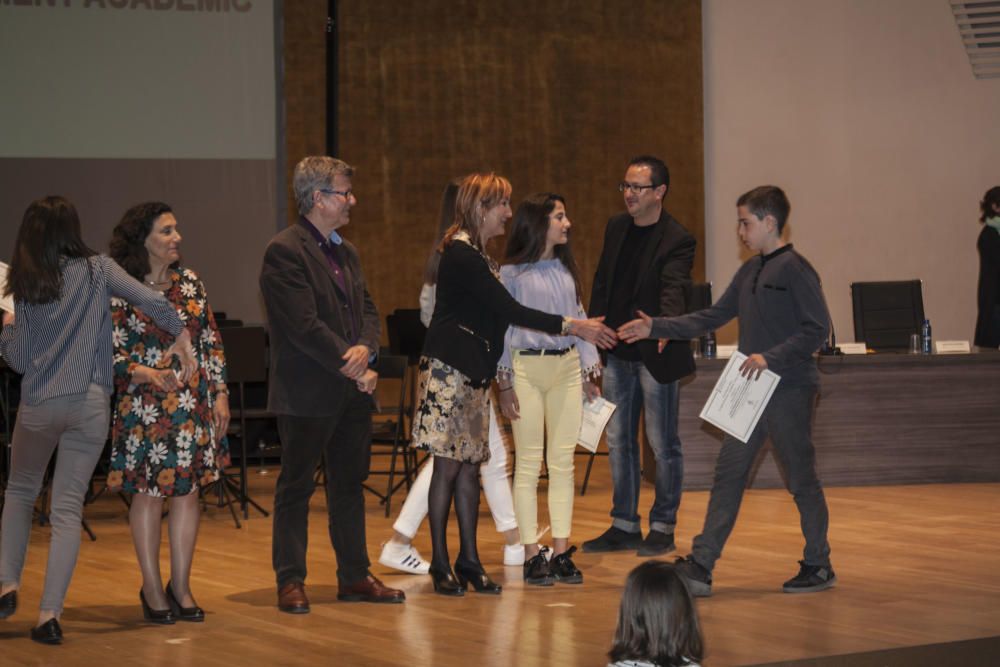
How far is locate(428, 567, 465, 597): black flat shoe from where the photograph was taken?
16.1 ft

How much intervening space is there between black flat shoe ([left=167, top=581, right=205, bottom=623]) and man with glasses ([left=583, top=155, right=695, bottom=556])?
1859mm

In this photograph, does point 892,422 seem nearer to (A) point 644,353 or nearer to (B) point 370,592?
(A) point 644,353

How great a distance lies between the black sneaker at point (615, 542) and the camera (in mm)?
5879

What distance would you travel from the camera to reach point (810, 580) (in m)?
4.95

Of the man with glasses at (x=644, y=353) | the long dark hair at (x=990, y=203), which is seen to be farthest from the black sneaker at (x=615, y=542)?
the long dark hair at (x=990, y=203)

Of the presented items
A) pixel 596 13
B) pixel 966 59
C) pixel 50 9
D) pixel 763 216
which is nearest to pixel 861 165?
pixel 966 59

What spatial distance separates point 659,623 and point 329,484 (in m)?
2.55

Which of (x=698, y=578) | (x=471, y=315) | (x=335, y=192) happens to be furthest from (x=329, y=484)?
(x=698, y=578)

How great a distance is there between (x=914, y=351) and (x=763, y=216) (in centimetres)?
334

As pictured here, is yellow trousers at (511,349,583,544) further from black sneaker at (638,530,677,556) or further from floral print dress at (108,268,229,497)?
floral print dress at (108,268,229,497)

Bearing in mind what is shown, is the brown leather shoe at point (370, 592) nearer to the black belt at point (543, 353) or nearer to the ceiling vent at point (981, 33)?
the black belt at point (543, 353)

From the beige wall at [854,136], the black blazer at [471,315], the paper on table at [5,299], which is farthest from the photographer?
the beige wall at [854,136]

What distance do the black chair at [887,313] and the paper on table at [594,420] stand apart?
3.29 metres

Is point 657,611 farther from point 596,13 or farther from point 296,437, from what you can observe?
point 596,13
